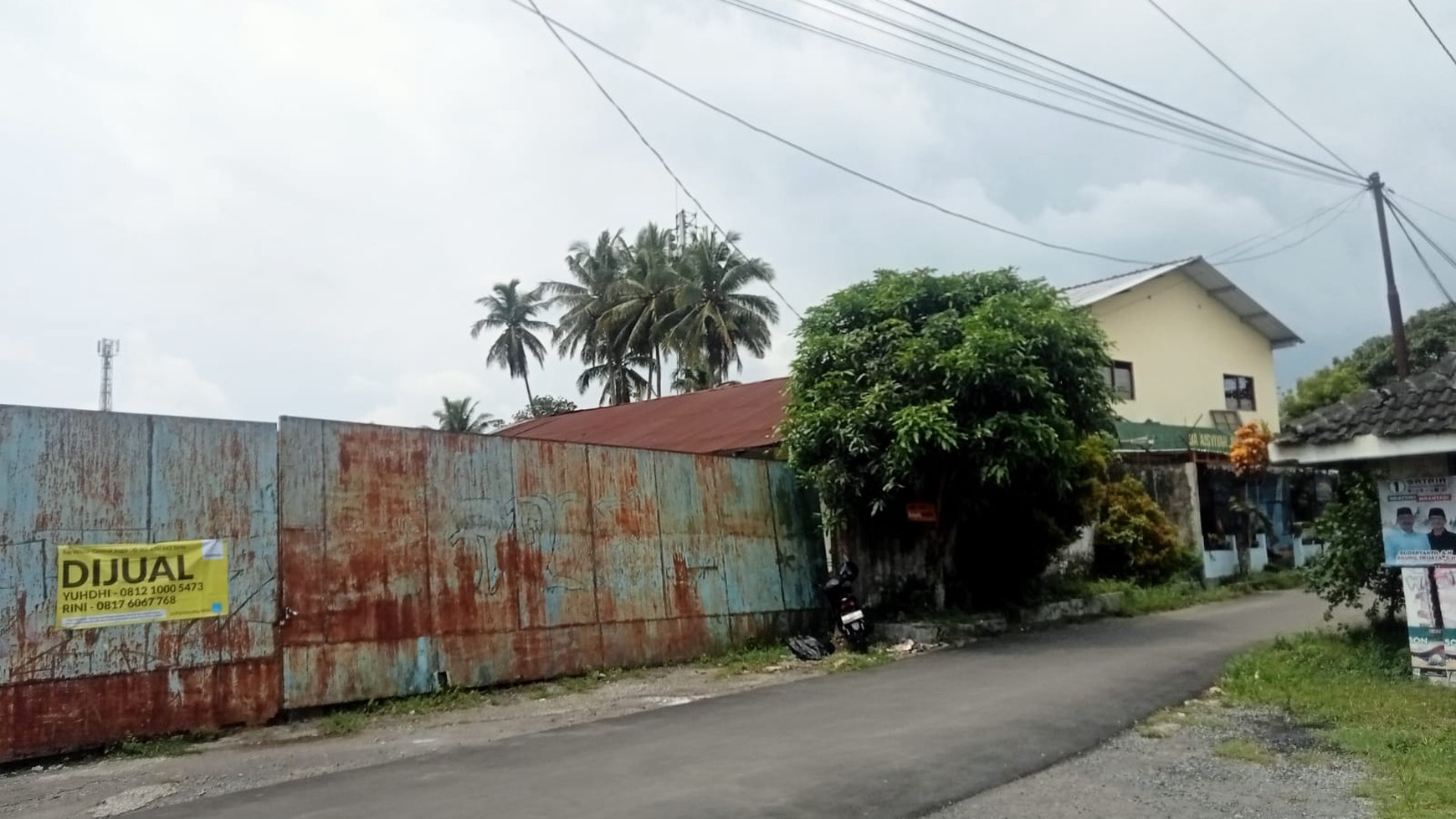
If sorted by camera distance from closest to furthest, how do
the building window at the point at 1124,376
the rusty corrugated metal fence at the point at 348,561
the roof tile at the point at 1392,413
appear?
the rusty corrugated metal fence at the point at 348,561, the roof tile at the point at 1392,413, the building window at the point at 1124,376

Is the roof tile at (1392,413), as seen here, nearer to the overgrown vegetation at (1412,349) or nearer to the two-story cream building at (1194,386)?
the two-story cream building at (1194,386)

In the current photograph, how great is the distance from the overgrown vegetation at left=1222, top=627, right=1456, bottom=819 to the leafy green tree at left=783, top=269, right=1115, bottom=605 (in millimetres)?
3828

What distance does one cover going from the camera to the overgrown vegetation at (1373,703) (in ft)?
21.1

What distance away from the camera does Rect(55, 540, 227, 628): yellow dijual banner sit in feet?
28.0

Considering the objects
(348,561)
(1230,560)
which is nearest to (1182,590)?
(1230,560)

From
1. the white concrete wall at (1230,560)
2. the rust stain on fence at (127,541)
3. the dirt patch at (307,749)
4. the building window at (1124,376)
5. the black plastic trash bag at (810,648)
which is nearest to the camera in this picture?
the dirt patch at (307,749)

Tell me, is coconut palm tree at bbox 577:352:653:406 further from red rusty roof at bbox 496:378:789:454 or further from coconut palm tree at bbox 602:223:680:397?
red rusty roof at bbox 496:378:789:454

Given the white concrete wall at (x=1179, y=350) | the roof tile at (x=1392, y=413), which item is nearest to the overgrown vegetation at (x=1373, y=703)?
the roof tile at (x=1392, y=413)

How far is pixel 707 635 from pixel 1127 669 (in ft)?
16.1

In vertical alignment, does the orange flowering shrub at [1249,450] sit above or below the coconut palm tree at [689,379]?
below

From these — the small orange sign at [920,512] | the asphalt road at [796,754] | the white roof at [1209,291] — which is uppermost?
the white roof at [1209,291]

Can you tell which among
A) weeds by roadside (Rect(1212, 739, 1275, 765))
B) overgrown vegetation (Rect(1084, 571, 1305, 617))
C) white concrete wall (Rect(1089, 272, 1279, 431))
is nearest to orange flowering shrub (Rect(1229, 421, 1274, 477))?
overgrown vegetation (Rect(1084, 571, 1305, 617))

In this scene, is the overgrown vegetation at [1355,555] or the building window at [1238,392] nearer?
the overgrown vegetation at [1355,555]

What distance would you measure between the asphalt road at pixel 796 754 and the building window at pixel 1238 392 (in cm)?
2088
